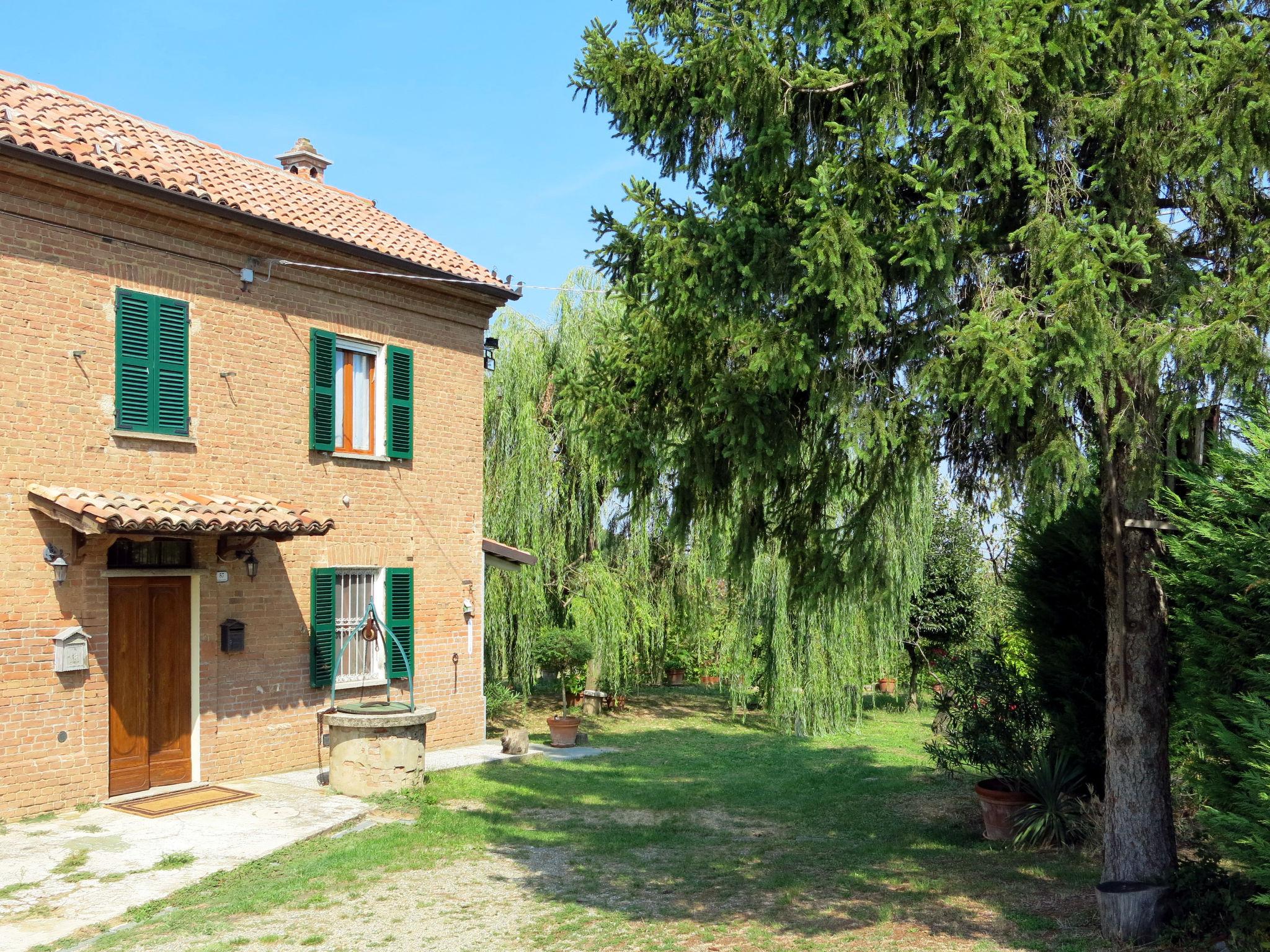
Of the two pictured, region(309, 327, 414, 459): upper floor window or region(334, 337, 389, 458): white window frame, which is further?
region(334, 337, 389, 458): white window frame

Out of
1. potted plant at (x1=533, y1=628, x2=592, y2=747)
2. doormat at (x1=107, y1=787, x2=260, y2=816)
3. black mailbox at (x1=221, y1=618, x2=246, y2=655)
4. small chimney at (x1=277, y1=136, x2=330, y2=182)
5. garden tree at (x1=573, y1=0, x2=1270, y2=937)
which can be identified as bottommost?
doormat at (x1=107, y1=787, x2=260, y2=816)

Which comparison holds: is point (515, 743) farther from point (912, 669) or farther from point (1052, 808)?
point (912, 669)

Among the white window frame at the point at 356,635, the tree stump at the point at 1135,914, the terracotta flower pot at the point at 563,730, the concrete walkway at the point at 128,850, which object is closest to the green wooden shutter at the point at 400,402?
the white window frame at the point at 356,635

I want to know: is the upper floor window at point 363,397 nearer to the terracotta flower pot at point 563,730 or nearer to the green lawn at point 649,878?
the green lawn at point 649,878

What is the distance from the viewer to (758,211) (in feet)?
24.1

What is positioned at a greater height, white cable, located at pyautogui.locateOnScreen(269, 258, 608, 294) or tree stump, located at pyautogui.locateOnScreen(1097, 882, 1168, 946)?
white cable, located at pyautogui.locateOnScreen(269, 258, 608, 294)

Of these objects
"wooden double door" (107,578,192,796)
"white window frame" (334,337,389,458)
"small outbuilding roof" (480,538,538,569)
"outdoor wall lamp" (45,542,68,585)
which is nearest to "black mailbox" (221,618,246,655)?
"wooden double door" (107,578,192,796)

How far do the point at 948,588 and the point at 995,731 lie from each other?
42.1 feet

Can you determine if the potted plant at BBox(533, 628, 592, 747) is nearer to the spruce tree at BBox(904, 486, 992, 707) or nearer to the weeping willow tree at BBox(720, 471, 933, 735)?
the weeping willow tree at BBox(720, 471, 933, 735)

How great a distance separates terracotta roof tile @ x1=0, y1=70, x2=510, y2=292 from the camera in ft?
36.2

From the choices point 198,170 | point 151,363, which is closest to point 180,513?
point 151,363

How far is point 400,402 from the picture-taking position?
1455 centimetres

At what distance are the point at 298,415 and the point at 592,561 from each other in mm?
7974

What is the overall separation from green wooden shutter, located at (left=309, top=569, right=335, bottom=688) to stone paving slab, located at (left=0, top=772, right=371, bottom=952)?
68.5 inches
